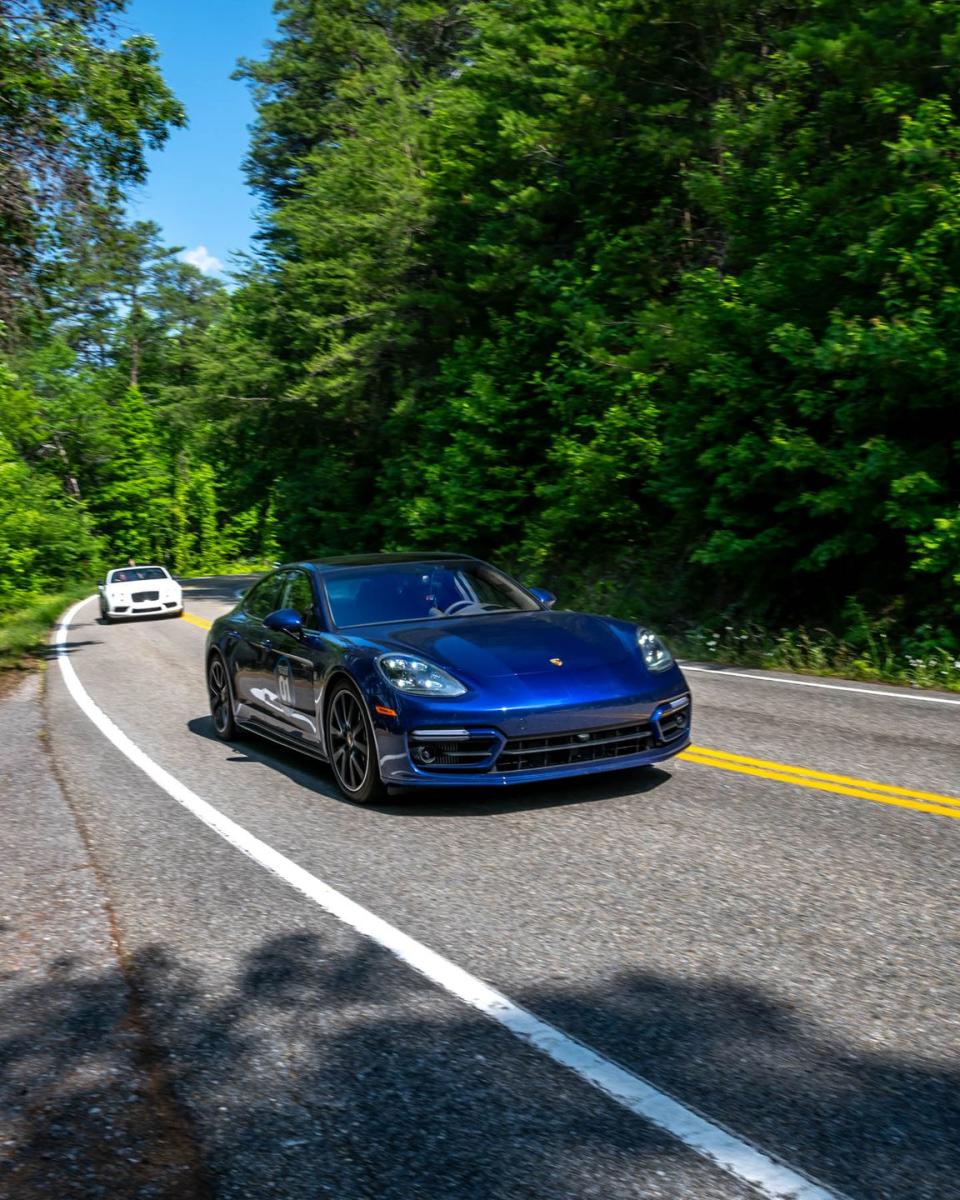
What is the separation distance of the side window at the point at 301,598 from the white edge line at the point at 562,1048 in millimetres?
1788

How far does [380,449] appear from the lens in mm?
33125

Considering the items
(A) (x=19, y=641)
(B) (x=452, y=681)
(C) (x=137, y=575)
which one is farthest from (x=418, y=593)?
(C) (x=137, y=575)

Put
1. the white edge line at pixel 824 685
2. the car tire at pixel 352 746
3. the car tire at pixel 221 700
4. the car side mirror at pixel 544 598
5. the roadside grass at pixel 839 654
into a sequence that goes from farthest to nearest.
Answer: the roadside grass at pixel 839 654
the white edge line at pixel 824 685
the car tire at pixel 221 700
the car side mirror at pixel 544 598
the car tire at pixel 352 746

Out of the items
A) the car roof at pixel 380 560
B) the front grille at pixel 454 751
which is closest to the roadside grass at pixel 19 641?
the car roof at pixel 380 560

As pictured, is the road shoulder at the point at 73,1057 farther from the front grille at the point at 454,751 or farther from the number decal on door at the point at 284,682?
the number decal on door at the point at 284,682

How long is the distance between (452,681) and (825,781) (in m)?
2.16

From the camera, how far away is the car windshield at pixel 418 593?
26.1ft

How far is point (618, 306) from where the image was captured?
2273cm

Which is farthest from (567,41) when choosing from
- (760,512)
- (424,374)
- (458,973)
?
(458,973)

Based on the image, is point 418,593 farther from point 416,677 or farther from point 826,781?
point 826,781

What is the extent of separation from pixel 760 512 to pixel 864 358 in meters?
2.79

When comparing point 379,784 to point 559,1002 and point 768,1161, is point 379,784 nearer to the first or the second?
point 559,1002

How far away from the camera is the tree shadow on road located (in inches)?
113

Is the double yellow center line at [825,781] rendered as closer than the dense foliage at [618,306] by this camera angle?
Yes
